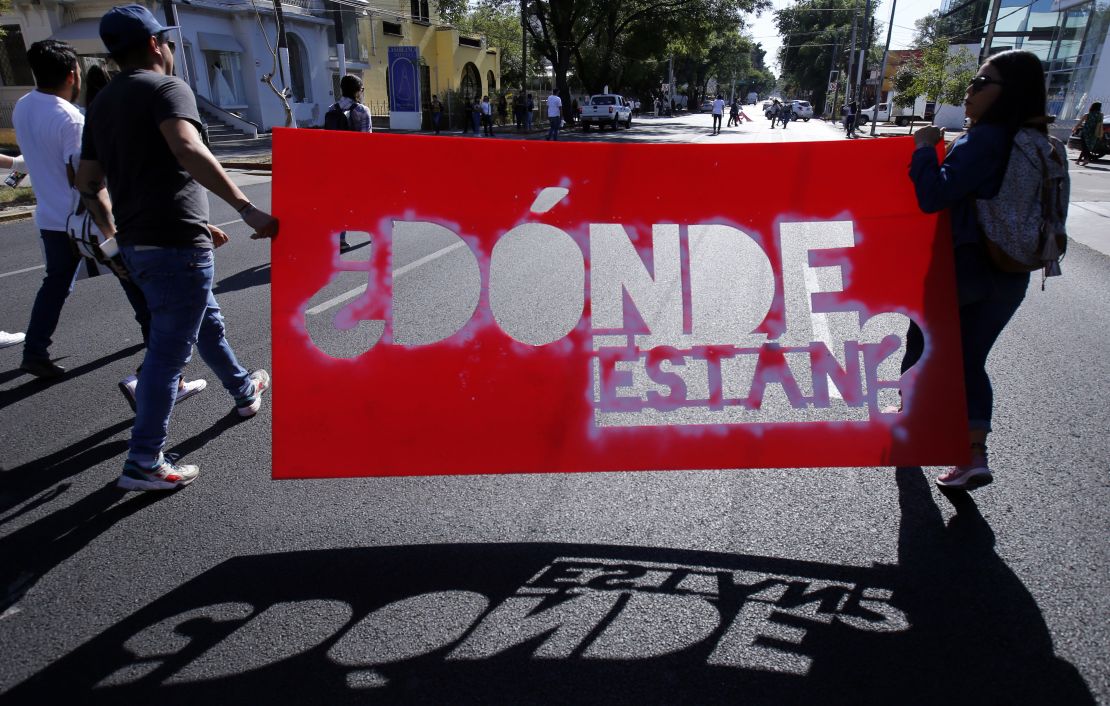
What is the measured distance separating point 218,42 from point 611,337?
30.2 metres

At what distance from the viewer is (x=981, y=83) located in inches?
112

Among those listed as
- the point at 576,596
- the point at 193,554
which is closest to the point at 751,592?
the point at 576,596

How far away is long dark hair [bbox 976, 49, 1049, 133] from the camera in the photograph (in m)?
2.74

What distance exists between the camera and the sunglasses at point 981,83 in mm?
2783

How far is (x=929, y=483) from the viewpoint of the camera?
3.33 metres

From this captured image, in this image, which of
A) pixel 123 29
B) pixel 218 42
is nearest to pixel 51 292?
pixel 123 29

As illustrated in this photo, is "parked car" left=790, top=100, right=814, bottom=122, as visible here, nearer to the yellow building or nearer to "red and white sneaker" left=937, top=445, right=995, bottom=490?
the yellow building

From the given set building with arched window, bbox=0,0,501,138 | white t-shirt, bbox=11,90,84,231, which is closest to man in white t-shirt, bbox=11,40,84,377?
white t-shirt, bbox=11,90,84,231

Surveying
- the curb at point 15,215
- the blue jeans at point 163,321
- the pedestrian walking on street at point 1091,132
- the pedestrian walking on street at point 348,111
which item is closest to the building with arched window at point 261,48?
the curb at point 15,215

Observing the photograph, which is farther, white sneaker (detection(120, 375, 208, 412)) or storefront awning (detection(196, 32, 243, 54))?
storefront awning (detection(196, 32, 243, 54))

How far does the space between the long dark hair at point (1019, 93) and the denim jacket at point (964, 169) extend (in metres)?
0.06

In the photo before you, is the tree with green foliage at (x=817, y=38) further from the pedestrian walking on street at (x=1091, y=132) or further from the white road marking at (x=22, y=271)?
the white road marking at (x=22, y=271)

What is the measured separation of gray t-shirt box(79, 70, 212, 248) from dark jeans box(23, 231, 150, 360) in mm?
1862

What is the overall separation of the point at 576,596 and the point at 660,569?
0.36 metres
